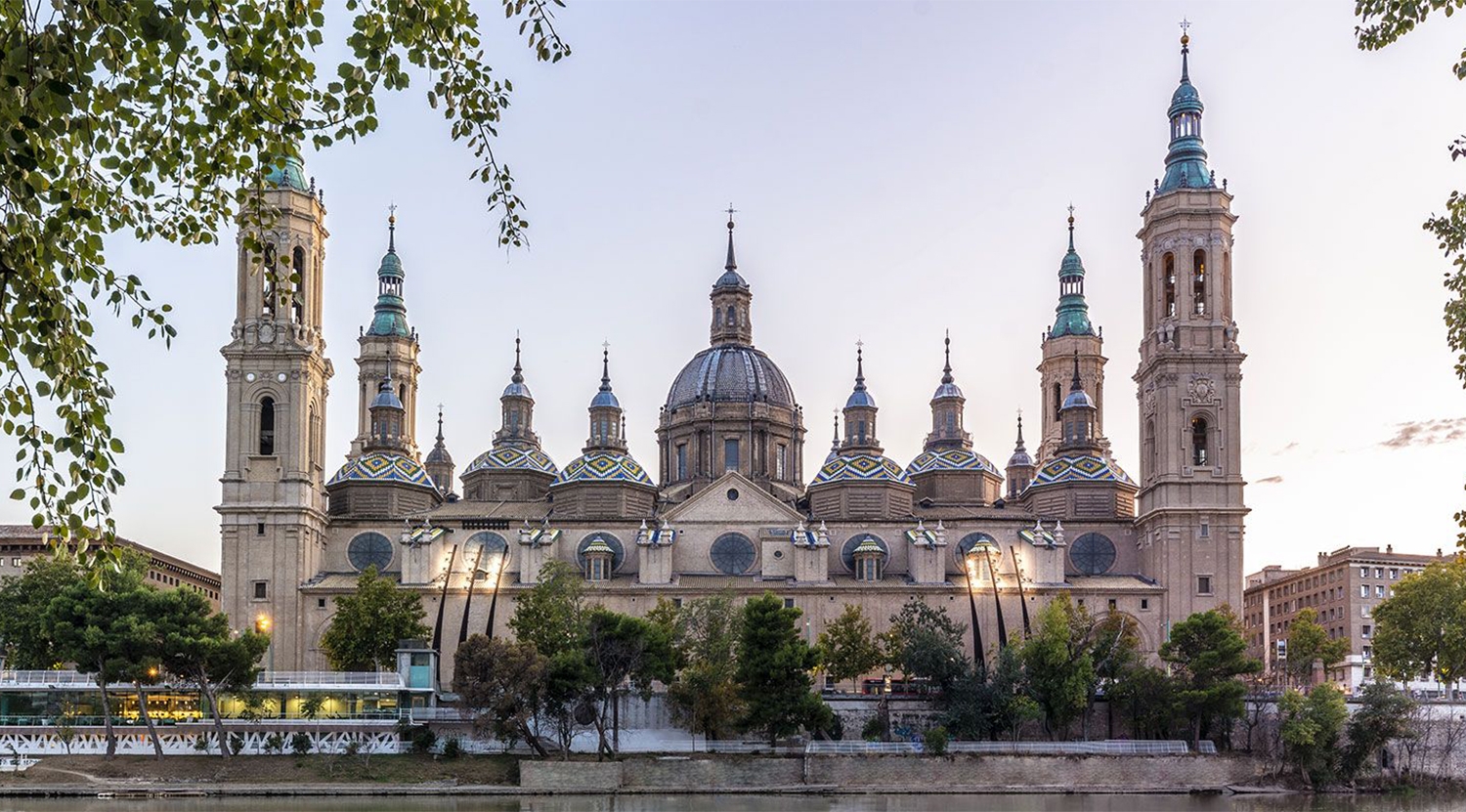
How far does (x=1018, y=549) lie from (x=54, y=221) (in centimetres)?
8125

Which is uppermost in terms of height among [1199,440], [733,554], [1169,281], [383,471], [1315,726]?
[1169,281]

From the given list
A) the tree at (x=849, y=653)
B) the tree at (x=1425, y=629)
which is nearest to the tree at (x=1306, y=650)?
the tree at (x=1425, y=629)

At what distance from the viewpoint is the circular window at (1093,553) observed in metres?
91.7

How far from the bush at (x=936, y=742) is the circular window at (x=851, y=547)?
2447 cm

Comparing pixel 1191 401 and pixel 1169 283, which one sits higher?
pixel 1169 283

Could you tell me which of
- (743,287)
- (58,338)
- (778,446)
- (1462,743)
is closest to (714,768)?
(1462,743)

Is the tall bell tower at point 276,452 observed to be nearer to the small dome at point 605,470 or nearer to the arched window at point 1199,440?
the small dome at point 605,470

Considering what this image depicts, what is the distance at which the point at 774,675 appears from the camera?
219 feet

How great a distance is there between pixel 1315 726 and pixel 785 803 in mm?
21050

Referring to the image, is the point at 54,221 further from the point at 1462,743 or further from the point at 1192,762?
Answer: the point at 1462,743

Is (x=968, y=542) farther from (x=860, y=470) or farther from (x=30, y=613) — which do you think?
(x=30, y=613)

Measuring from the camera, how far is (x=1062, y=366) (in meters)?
115

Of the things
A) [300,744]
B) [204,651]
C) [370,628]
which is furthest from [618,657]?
[204,651]

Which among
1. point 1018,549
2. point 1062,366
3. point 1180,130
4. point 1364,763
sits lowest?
point 1364,763
